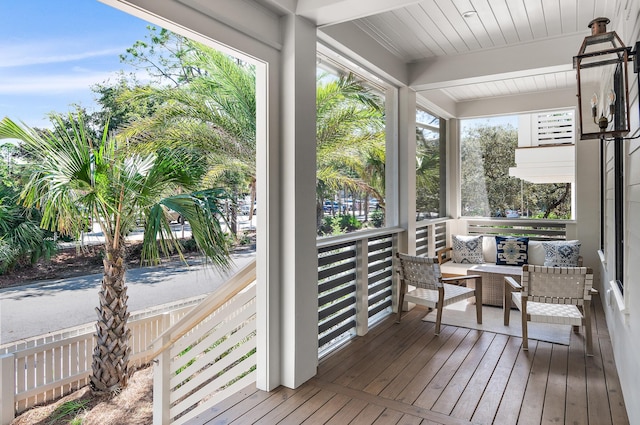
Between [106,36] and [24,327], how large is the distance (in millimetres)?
2713

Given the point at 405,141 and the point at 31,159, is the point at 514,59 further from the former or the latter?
the point at 31,159

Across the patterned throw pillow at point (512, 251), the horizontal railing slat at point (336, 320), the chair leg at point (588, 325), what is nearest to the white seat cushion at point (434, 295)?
the horizontal railing slat at point (336, 320)

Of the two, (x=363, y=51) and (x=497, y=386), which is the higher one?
(x=363, y=51)

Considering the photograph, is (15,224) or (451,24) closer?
(15,224)

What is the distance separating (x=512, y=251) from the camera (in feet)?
17.4

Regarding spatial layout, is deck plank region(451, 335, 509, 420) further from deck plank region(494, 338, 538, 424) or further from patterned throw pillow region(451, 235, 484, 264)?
patterned throw pillow region(451, 235, 484, 264)

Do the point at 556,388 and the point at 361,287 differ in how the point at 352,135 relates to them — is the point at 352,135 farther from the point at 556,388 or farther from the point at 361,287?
the point at 556,388

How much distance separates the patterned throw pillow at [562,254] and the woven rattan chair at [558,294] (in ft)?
A: 5.96

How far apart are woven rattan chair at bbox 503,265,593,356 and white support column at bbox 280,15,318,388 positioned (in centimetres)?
180

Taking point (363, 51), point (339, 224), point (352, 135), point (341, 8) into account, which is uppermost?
point (363, 51)

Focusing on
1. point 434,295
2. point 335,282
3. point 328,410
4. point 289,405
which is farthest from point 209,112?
point 328,410

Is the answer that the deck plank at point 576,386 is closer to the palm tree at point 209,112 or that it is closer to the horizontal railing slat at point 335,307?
the horizontal railing slat at point 335,307

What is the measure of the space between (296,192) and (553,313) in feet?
7.60

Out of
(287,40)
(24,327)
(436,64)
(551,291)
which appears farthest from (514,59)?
(24,327)
